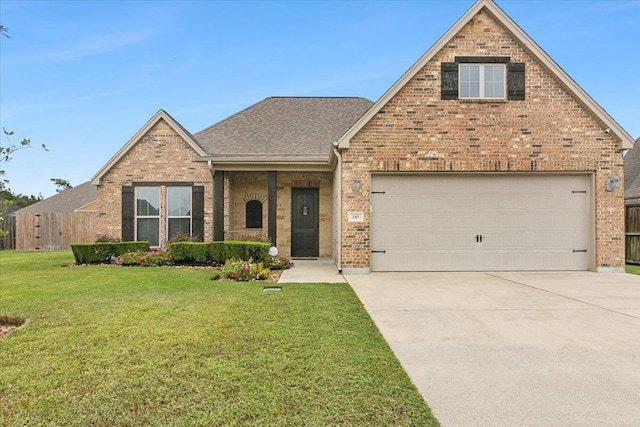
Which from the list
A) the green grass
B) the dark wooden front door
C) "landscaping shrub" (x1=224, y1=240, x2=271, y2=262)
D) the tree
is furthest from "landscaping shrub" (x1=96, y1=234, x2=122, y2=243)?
the tree

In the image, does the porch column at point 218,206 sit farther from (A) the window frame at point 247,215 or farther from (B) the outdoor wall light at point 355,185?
(B) the outdoor wall light at point 355,185

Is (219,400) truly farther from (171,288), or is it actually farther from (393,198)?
(393,198)

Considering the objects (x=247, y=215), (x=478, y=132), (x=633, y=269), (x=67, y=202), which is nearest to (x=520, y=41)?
(x=478, y=132)

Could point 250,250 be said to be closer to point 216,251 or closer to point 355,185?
point 216,251

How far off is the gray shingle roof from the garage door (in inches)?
136

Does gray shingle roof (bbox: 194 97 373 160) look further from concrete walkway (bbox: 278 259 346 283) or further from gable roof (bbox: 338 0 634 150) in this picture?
concrete walkway (bbox: 278 259 346 283)

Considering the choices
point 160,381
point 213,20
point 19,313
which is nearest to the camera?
point 160,381

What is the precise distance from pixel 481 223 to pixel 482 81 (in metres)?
3.76

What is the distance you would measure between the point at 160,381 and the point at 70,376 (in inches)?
31.9

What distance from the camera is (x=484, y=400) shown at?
2.76 metres

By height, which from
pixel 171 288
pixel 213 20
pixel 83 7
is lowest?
pixel 171 288

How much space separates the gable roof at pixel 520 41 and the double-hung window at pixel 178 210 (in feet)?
19.8

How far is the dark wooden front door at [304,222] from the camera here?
528 inches

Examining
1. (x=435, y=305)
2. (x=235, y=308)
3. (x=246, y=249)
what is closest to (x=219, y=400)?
(x=235, y=308)
